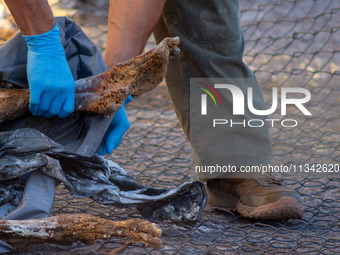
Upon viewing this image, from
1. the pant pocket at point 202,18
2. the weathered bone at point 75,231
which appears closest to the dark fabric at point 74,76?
the weathered bone at point 75,231

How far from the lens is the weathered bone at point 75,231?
1.00 meters

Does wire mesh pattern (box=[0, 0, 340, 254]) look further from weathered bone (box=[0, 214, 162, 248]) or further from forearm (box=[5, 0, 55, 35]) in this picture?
forearm (box=[5, 0, 55, 35])

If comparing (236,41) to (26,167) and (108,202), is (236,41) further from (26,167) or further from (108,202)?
(26,167)

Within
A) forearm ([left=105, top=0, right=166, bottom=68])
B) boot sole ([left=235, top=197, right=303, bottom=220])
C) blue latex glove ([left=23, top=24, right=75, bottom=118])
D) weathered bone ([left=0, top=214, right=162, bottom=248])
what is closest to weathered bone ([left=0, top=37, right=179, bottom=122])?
blue latex glove ([left=23, top=24, right=75, bottom=118])

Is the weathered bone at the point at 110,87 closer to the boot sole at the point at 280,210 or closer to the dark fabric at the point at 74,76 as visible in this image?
the dark fabric at the point at 74,76

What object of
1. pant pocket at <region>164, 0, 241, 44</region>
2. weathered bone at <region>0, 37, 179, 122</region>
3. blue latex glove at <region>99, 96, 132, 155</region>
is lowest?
blue latex glove at <region>99, 96, 132, 155</region>

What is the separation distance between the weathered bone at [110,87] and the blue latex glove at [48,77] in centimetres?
3

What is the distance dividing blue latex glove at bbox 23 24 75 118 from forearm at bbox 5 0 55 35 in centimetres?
2

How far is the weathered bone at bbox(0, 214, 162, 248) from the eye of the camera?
100cm

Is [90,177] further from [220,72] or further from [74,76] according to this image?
[220,72]

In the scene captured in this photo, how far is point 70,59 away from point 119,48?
0.45 ft

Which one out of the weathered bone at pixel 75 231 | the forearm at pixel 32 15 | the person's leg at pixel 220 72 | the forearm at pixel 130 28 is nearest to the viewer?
the weathered bone at pixel 75 231

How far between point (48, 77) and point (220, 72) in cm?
63

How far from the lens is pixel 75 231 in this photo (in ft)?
3.43
